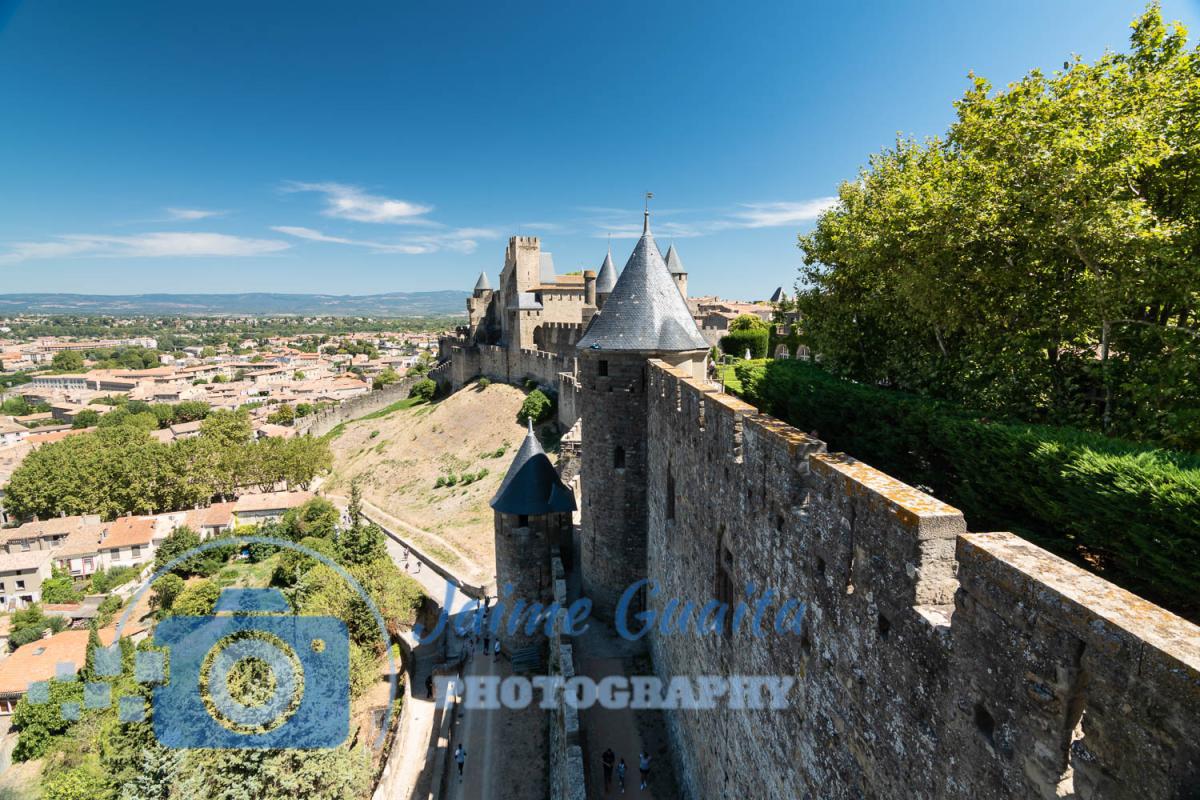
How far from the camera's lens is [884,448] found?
404 inches

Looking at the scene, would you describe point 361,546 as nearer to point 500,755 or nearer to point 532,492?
point 532,492

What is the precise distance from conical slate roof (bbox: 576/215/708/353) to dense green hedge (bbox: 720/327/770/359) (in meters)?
32.7

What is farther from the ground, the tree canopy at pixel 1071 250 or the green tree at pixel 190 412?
the tree canopy at pixel 1071 250

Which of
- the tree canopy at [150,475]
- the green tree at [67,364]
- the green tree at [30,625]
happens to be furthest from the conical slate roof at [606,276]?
the green tree at [67,364]

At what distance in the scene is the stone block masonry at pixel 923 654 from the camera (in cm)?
254

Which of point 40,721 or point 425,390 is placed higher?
point 425,390

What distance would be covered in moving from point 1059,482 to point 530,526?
13.1m

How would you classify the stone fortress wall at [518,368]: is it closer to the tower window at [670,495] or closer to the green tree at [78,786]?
the tower window at [670,495]

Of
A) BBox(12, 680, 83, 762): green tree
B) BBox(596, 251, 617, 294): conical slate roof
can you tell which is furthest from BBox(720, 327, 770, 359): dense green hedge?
BBox(12, 680, 83, 762): green tree

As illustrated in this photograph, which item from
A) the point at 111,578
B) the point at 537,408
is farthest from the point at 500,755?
the point at 111,578

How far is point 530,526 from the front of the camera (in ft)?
56.4

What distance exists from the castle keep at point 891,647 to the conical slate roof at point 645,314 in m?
2.07

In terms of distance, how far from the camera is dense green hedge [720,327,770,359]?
Result: 45.6m

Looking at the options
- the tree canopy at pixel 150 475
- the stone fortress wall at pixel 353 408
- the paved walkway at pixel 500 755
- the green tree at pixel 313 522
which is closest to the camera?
the paved walkway at pixel 500 755
